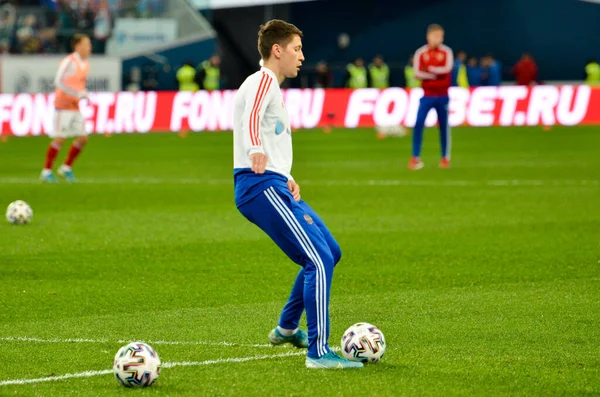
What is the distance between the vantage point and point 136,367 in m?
6.36

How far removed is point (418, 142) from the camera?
20594 mm

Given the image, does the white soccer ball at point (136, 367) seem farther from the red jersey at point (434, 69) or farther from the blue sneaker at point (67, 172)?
the red jersey at point (434, 69)

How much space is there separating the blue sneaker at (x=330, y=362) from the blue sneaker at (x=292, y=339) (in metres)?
0.52

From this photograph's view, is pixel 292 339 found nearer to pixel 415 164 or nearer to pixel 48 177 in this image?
pixel 48 177

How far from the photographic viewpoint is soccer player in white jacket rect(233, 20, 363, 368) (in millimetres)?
6828

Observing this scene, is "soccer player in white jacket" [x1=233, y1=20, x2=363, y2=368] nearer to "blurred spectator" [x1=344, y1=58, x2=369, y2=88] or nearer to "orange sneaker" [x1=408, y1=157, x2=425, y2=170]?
"orange sneaker" [x1=408, y1=157, x2=425, y2=170]

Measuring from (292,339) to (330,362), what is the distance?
0.62 metres

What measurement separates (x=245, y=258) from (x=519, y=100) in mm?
24636

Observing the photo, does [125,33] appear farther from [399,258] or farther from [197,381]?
[197,381]

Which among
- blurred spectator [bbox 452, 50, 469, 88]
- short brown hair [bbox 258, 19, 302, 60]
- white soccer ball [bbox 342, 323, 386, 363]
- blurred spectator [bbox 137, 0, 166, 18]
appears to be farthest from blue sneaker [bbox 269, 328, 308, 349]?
blurred spectator [bbox 137, 0, 166, 18]

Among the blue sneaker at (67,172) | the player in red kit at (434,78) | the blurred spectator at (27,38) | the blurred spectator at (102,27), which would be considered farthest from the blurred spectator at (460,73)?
the blue sneaker at (67,172)

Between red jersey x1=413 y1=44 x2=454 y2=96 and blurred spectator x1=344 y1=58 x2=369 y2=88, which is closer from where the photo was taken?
red jersey x1=413 y1=44 x2=454 y2=96

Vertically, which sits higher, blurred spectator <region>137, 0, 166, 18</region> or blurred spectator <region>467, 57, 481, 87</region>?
blurred spectator <region>137, 0, 166, 18</region>

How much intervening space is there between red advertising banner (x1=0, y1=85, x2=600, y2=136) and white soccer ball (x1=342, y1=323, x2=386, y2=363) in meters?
26.6
